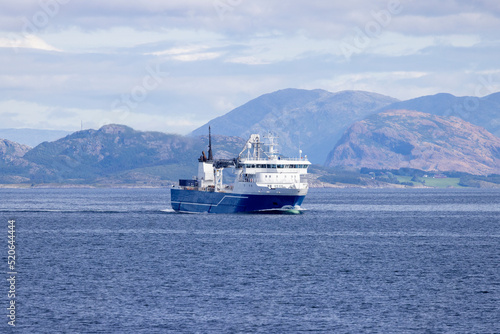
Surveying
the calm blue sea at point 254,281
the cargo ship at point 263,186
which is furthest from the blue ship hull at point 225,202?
the calm blue sea at point 254,281

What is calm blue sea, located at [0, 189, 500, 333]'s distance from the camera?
4672 cm

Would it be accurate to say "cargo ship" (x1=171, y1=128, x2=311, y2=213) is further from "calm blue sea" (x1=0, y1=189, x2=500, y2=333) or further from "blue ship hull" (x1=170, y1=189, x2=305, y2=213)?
"calm blue sea" (x1=0, y1=189, x2=500, y2=333)

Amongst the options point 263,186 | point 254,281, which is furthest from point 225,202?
point 254,281

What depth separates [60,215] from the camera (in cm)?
15150

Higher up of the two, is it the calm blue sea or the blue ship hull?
Result: the blue ship hull

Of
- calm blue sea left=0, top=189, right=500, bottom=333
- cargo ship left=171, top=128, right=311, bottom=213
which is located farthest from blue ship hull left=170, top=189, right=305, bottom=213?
calm blue sea left=0, top=189, right=500, bottom=333

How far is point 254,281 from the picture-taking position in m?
61.2

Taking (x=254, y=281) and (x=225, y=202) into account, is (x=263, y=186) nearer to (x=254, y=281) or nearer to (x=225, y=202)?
(x=225, y=202)

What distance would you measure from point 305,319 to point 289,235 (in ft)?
173

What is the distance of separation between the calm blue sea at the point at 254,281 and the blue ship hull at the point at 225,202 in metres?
13.1

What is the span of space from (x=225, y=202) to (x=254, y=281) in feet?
234

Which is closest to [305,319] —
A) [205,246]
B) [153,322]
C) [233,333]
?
[233,333]

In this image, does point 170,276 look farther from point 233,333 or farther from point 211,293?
point 233,333

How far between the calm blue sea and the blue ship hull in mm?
13122
